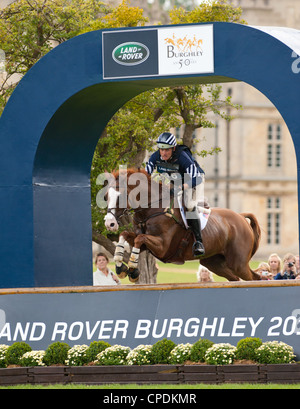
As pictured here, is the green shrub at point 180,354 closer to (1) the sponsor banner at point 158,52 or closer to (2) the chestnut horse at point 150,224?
(2) the chestnut horse at point 150,224

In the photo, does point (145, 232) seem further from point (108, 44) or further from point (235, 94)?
Result: point (235, 94)

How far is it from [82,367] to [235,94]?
46.6m

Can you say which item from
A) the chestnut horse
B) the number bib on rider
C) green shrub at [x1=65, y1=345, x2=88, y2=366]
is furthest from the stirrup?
green shrub at [x1=65, y1=345, x2=88, y2=366]

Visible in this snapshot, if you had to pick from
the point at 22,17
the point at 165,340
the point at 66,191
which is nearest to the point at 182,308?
the point at 165,340

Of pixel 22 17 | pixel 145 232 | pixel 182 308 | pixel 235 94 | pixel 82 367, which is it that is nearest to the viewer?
pixel 82 367

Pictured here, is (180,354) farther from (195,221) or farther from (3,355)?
(195,221)

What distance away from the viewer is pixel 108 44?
12.1m

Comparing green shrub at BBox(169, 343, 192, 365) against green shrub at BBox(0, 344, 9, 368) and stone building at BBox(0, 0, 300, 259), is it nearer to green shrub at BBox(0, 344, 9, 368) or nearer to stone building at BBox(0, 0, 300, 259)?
green shrub at BBox(0, 344, 9, 368)

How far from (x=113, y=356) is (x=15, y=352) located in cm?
121

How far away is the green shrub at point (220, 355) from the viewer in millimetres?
9812

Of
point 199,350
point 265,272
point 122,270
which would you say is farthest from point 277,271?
point 199,350

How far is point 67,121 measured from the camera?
12750 millimetres

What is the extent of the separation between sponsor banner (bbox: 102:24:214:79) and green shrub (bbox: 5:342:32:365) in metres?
3.55

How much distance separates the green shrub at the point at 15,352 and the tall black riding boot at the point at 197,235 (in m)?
2.97
